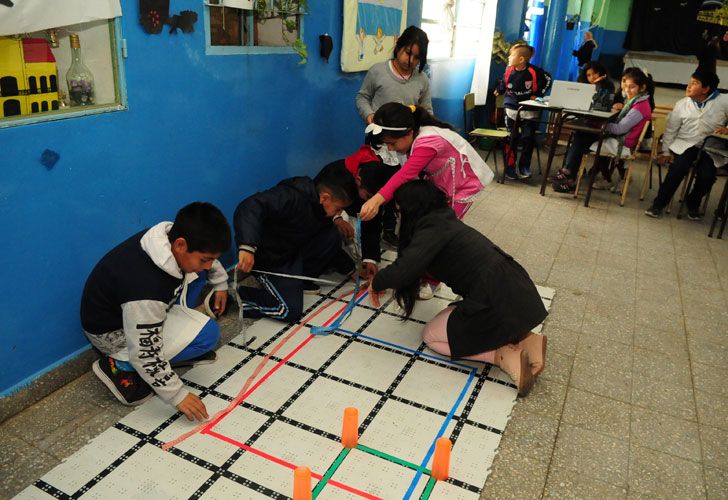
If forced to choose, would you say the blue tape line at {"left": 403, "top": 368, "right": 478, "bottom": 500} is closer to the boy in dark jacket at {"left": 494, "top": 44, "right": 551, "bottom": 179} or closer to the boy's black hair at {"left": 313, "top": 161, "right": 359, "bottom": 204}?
the boy's black hair at {"left": 313, "top": 161, "right": 359, "bottom": 204}

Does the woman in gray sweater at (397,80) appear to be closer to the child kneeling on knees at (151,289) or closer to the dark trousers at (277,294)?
the dark trousers at (277,294)

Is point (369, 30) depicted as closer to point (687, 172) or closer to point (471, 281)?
point (471, 281)

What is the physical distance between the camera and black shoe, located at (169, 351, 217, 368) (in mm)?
2232

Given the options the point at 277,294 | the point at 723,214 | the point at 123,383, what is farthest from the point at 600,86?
the point at 123,383

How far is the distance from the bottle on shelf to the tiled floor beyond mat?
45.6 inches

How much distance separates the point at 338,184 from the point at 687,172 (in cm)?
349

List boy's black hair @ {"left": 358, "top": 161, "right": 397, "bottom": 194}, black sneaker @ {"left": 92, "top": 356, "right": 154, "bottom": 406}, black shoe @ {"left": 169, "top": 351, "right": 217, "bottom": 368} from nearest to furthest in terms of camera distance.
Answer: black sneaker @ {"left": 92, "top": 356, "right": 154, "bottom": 406}
black shoe @ {"left": 169, "top": 351, "right": 217, "bottom": 368}
boy's black hair @ {"left": 358, "top": 161, "right": 397, "bottom": 194}

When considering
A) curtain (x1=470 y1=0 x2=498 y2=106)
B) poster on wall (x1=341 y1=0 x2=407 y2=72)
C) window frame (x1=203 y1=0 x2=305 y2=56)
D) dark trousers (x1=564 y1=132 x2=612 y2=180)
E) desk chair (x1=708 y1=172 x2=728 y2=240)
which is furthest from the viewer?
curtain (x1=470 y1=0 x2=498 y2=106)

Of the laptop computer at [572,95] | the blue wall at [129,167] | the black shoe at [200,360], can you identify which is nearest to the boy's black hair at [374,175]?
the blue wall at [129,167]

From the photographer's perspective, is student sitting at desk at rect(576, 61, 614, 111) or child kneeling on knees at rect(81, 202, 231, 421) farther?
student sitting at desk at rect(576, 61, 614, 111)

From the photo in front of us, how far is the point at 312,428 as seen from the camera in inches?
77.7

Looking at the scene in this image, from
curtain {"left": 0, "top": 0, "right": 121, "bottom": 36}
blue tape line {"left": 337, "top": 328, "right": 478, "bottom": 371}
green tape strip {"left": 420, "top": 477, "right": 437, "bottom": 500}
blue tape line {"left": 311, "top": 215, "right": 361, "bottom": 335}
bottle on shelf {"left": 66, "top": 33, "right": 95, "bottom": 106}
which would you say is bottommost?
green tape strip {"left": 420, "top": 477, "right": 437, "bottom": 500}

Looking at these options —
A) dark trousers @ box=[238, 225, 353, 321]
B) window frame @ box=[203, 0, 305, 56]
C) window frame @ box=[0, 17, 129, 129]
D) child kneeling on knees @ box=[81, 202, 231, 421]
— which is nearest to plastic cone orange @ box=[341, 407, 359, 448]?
child kneeling on knees @ box=[81, 202, 231, 421]

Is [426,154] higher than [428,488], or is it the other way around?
[426,154]
